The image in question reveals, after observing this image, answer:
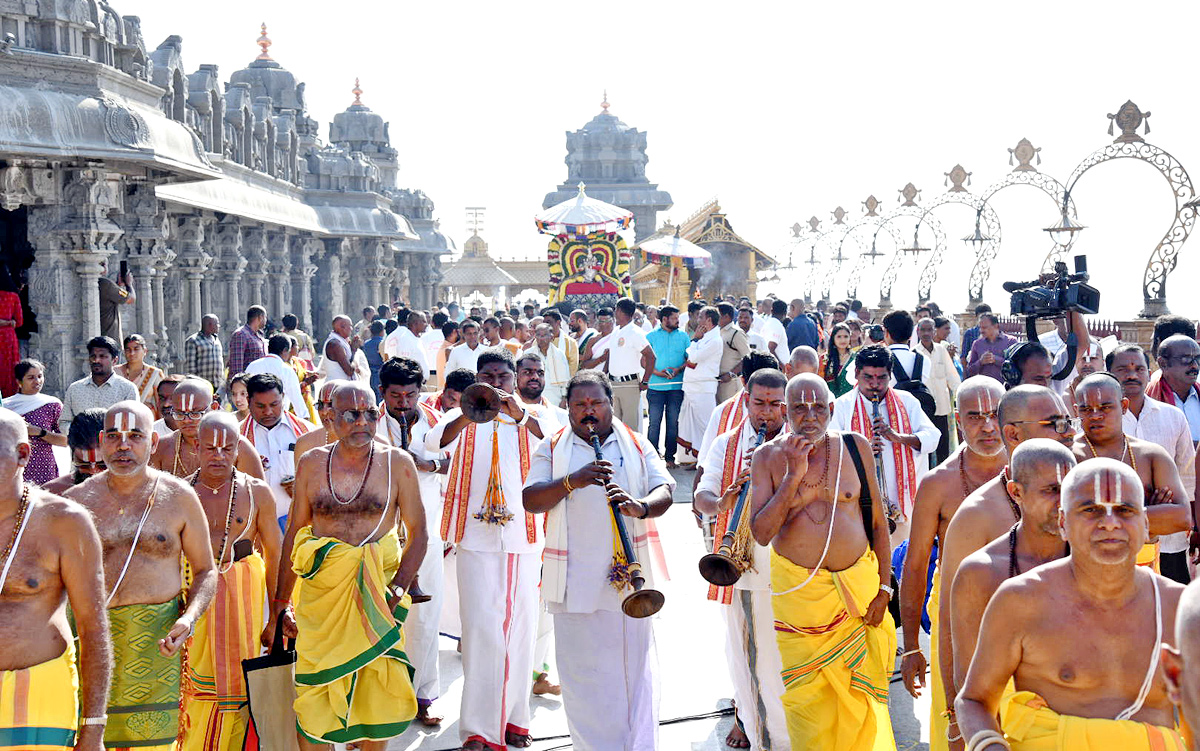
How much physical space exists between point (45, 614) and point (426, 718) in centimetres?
270

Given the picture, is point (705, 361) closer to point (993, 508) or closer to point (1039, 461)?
point (993, 508)

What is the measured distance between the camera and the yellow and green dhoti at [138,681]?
184 inches

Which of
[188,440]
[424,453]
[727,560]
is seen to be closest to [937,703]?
[727,560]

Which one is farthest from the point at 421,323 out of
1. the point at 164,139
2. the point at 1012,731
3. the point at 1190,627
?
the point at 1190,627

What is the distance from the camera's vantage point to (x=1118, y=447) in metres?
5.10

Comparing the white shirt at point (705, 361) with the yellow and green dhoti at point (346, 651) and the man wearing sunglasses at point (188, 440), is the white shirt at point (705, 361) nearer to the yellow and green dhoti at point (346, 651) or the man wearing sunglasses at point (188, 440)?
the man wearing sunglasses at point (188, 440)

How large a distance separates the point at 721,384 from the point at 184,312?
35.1ft

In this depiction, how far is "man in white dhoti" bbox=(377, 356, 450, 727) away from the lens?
6.41 m

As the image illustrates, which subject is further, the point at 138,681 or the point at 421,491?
the point at 421,491

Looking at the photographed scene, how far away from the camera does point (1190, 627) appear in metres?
2.32

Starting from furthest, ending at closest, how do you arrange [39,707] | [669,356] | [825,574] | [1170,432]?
[669,356] < [1170,432] < [825,574] < [39,707]

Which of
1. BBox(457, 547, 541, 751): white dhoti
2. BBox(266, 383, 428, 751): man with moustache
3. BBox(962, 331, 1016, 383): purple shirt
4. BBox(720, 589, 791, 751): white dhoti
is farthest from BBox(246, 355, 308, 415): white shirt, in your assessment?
BBox(962, 331, 1016, 383): purple shirt

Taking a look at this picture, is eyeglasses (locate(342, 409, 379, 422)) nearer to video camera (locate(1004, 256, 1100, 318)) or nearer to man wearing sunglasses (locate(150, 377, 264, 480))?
man wearing sunglasses (locate(150, 377, 264, 480))

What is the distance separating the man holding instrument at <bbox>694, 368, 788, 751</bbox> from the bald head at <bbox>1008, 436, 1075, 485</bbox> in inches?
64.0
